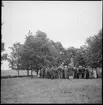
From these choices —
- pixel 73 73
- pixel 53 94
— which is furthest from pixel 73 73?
pixel 53 94

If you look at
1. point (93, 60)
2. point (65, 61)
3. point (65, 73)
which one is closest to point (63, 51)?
point (65, 61)

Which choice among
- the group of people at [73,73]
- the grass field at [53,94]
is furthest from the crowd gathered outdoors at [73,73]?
the grass field at [53,94]

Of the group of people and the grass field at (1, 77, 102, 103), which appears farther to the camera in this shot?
the group of people

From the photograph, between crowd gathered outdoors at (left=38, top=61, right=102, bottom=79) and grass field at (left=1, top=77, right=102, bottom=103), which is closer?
grass field at (left=1, top=77, right=102, bottom=103)

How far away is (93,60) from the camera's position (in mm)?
34031

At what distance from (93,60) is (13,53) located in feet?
72.9

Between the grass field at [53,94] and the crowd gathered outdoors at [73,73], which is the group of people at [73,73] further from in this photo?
the grass field at [53,94]

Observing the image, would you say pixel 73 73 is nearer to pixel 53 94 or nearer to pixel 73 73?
pixel 73 73

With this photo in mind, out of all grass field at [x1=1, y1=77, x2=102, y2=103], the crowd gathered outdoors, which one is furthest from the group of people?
grass field at [x1=1, y1=77, x2=102, y2=103]

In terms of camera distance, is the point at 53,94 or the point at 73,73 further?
the point at 73,73

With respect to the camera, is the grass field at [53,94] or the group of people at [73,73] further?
the group of people at [73,73]

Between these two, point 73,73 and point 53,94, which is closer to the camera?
point 53,94

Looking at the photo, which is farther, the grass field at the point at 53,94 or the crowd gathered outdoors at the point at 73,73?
the crowd gathered outdoors at the point at 73,73

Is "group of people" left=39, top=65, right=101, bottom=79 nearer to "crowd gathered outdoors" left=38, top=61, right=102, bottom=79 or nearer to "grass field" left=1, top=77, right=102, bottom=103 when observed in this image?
"crowd gathered outdoors" left=38, top=61, right=102, bottom=79
